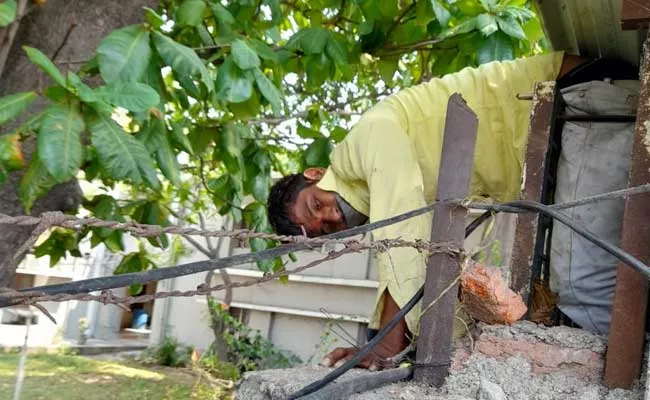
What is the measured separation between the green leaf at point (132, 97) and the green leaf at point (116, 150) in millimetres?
83

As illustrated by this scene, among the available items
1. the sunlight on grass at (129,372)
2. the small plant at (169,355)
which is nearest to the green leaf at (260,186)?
the sunlight on grass at (129,372)

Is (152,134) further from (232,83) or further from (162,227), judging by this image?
(162,227)

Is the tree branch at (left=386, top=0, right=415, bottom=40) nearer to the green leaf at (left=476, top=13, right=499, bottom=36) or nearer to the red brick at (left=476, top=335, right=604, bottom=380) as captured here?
the green leaf at (left=476, top=13, right=499, bottom=36)

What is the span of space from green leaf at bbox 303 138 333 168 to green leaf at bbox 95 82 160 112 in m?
1.50

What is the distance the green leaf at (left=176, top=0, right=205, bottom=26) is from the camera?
2.27m

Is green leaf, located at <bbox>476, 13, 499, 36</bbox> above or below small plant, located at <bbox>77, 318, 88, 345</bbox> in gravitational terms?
above

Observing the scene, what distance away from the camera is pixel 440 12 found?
2.65m

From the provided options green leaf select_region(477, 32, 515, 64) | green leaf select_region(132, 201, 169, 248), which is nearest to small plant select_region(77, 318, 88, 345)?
green leaf select_region(132, 201, 169, 248)

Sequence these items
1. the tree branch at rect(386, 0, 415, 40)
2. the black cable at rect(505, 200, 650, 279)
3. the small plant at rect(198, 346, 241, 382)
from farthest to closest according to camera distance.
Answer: the small plant at rect(198, 346, 241, 382)
the tree branch at rect(386, 0, 415, 40)
the black cable at rect(505, 200, 650, 279)

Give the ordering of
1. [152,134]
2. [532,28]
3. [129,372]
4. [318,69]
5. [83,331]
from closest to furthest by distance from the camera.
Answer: [152,134] < [532,28] < [318,69] < [129,372] < [83,331]

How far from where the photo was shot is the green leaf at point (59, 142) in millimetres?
1520

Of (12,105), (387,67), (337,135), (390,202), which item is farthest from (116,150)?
(387,67)

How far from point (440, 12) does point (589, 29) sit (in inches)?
32.5

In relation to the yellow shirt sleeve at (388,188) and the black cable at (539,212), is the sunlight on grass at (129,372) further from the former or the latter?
the black cable at (539,212)
